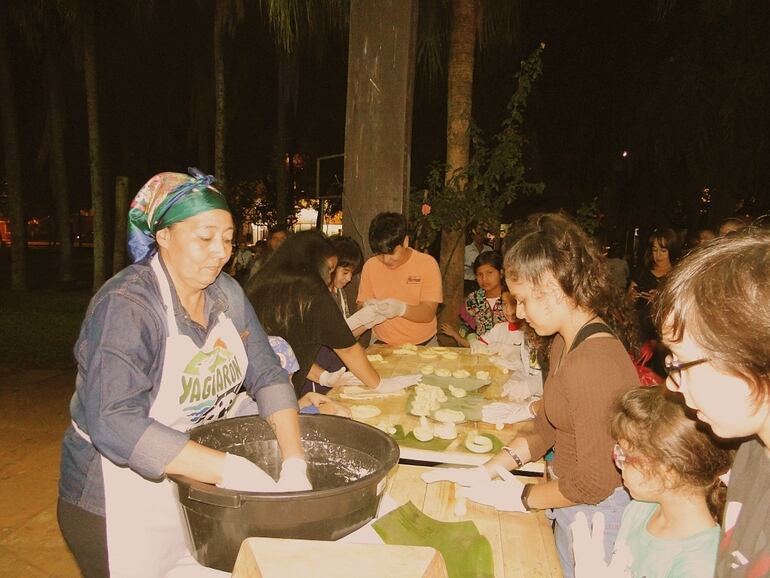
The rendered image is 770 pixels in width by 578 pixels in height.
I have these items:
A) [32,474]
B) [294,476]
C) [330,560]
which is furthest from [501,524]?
[32,474]

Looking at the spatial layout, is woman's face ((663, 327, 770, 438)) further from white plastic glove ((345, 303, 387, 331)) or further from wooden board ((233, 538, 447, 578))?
white plastic glove ((345, 303, 387, 331))

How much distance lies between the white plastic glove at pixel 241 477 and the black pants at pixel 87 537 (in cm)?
45

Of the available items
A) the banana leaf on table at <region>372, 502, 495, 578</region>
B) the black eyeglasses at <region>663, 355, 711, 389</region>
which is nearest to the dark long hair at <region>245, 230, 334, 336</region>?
the banana leaf on table at <region>372, 502, 495, 578</region>

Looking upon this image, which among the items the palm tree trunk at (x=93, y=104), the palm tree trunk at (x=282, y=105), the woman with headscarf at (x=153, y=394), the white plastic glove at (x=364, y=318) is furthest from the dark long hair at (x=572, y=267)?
the palm tree trunk at (x=282, y=105)

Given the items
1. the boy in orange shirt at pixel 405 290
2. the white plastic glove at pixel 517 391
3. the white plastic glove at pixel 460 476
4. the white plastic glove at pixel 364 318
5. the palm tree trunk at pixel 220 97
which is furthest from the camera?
the palm tree trunk at pixel 220 97

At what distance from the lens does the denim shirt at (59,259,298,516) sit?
1.40 m

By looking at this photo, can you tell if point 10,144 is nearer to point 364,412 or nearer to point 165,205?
point 364,412

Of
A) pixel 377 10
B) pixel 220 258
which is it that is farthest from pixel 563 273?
pixel 377 10

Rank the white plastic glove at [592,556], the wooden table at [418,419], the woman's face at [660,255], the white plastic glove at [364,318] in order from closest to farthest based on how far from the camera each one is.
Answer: the white plastic glove at [592,556], the wooden table at [418,419], the white plastic glove at [364,318], the woman's face at [660,255]

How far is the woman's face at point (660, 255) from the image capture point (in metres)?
5.39

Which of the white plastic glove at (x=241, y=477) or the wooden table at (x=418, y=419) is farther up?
the white plastic glove at (x=241, y=477)

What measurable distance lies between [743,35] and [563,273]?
13.9 m

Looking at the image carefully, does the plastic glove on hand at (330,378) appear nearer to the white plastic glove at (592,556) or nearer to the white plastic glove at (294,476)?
the white plastic glove at (294,476)

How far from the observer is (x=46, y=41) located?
47.1ft
